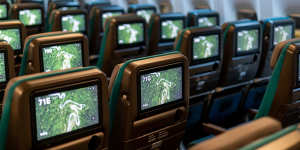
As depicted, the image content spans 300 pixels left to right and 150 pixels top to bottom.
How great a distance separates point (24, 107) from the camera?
5.81ft

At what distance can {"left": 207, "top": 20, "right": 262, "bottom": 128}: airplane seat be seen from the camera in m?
3.86

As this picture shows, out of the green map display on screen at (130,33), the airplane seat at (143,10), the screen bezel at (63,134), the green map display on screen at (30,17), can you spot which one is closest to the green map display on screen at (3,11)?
the green map display on screen at (30,17)

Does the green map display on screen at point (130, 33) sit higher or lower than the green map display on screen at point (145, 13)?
lower

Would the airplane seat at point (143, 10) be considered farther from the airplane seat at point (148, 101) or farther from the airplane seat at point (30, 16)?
the airplane seat at point (148, 101)

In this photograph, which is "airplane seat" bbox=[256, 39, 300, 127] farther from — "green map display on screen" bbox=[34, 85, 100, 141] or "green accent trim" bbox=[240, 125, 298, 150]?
"green accent trim" bbox=[240, 125, 298, 150]

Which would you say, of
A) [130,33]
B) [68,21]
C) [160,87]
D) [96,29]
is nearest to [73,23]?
[68,21]

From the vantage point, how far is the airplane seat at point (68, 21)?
5344 millimetres

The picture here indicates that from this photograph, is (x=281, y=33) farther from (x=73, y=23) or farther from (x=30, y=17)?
(x=30, y=17)

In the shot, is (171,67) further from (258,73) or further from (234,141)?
(258,73)

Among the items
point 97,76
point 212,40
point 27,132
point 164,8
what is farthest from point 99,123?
point 164,8

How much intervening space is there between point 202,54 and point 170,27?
1.82 m

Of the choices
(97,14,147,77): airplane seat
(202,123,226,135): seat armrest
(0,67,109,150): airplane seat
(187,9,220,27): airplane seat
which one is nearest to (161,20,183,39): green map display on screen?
(97,14,147,77): airplane seat

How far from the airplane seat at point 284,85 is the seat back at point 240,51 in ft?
3.62

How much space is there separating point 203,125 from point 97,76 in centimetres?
Result: 200
